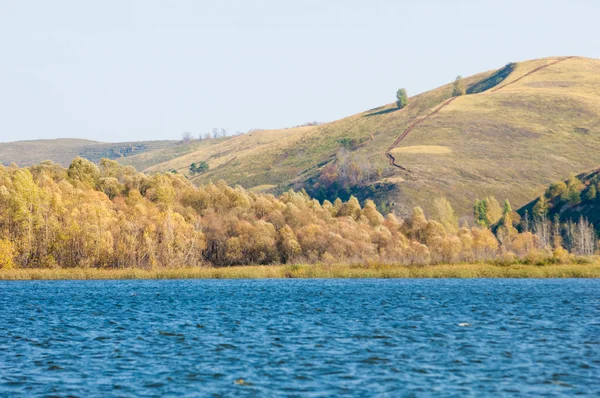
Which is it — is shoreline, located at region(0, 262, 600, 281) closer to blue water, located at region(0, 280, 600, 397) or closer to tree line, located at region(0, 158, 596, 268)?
tree line, located at region(0, 158, 596, 268)

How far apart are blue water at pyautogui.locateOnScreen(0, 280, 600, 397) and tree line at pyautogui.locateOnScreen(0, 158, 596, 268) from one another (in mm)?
37984

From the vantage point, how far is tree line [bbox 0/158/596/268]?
339ft

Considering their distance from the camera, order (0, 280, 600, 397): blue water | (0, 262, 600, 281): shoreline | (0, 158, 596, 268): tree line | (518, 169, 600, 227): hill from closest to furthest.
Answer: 1. (0, 280, 600, 397): blue water
2. (0, 262, 600, 281): shoreline
3. (0, 158, 596, 268): tree line
4. (518, 169, 600, 227): hill

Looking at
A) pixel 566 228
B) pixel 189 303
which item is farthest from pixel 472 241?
pixel 189 303

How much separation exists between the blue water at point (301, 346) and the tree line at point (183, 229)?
38.0 meters

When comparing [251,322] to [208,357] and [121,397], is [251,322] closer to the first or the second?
[208,357]

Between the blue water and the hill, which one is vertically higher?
the hill

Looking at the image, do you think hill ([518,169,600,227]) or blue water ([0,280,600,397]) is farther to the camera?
hill ([518,169,600,227])

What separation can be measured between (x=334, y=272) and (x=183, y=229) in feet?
92.8

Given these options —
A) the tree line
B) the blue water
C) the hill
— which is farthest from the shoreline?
the hill

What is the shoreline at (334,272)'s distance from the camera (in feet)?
301

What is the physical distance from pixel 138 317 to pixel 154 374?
832 inches

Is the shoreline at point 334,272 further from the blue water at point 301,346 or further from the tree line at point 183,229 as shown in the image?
the blue water at point 301,346

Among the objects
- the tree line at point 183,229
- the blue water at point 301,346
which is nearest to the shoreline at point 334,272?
the tree line at point 183,229
